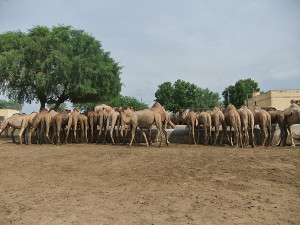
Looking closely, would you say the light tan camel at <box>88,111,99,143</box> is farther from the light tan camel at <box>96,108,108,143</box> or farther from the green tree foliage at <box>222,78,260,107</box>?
the green tree foliage at <box>222,78,260,107</box>

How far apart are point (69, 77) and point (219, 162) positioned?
17.3 metres

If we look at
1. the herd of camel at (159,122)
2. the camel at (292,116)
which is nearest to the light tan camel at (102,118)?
the herd of camel at (159,122)

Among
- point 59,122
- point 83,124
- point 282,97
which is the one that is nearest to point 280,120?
point 83,124

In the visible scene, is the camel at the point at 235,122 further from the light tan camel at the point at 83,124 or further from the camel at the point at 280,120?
the light tan camel at the point at 83,124

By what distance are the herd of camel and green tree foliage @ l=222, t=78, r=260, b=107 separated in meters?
43.2

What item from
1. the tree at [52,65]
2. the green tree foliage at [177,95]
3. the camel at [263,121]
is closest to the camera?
the camel at [263,121]

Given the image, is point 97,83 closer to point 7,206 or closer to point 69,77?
point 69,77

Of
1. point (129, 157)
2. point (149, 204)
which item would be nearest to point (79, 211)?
point (149, 204)

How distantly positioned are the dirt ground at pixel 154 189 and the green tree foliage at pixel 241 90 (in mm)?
49521

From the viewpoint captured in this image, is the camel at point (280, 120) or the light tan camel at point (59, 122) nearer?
the camel at point (280, 120)

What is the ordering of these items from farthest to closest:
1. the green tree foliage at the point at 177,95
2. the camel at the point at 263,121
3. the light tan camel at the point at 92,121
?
the green tree foliage at the point at 177,95 < the light tan camel at the point at 92,121 < the camel at the point at 263,121

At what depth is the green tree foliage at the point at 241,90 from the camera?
184 feet

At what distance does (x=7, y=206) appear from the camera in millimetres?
5090

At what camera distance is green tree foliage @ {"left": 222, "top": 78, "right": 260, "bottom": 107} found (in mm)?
55969
